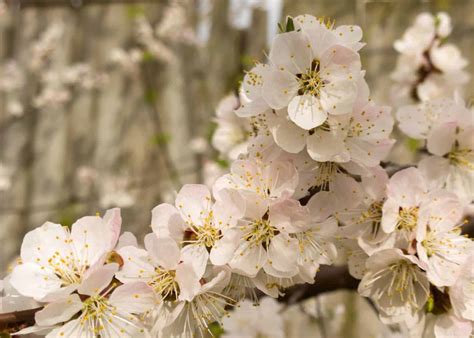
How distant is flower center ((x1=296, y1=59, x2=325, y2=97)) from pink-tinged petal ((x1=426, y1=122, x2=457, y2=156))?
1.00ft

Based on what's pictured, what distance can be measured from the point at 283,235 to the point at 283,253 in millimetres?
26

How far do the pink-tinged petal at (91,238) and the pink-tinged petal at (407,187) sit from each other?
431 millimetres

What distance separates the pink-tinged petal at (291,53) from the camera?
0.64 m

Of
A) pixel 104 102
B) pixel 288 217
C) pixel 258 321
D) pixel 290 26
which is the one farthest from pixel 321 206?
pixel 104 102

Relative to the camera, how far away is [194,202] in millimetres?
685

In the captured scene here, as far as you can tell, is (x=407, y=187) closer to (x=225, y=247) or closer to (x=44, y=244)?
(x=225, y=247)

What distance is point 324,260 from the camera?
2.33 ft

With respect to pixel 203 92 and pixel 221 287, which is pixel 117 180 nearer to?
pixel 203 92

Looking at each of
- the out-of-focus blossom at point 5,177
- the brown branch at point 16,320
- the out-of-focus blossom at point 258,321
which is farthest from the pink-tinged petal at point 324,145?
the out-of-focus blossom at point 5,177

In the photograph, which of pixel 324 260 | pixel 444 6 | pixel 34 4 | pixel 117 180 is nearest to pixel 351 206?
pixel 324 260

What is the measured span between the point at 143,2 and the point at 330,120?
92.5 inches

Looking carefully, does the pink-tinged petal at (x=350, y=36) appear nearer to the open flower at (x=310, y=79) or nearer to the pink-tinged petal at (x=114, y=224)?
the open flower at (x=310, y=79)

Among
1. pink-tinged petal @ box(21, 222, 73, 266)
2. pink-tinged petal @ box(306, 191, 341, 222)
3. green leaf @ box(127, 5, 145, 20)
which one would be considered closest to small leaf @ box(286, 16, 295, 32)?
pink-tinged petal @ box(306, 191, 341, 222)

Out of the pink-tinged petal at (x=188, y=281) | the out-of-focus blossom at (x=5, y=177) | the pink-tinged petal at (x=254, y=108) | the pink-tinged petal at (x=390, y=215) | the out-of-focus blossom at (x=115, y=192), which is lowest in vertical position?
the out-of-focus blossom at (x=115, y=192)
